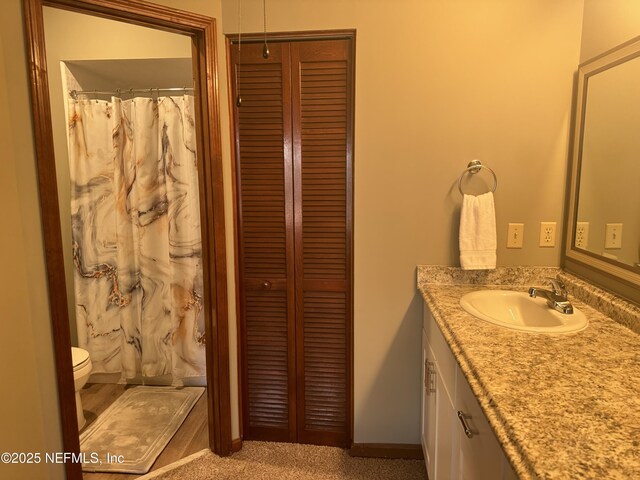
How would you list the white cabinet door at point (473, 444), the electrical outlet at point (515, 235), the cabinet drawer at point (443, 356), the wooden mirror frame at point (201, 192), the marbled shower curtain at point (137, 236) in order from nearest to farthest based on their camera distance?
the white cabinet door at point (473, 444)
the cabinet drawer at point (443, 356)
the wooden mirror frame at point (201, 192)
the electrical outlet at point (515, 235)
the marbled shower curtain at point (137, 236)

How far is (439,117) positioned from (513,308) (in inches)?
35.7

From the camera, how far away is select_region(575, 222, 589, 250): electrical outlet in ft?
5.32

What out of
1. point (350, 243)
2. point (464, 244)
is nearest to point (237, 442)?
point (350, 243)

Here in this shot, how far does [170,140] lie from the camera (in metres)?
2.43

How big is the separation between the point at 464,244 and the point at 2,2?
1955 mm

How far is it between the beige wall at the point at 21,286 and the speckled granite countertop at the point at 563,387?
1490 millimetres

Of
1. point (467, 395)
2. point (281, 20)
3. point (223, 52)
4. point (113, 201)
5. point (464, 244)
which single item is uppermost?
point (281, 20)

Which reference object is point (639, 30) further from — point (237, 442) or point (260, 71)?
point (237, 442)

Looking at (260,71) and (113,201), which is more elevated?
(260,71)

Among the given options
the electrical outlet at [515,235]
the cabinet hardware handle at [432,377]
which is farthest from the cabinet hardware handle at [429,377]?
the electrical outlet at [515,235]

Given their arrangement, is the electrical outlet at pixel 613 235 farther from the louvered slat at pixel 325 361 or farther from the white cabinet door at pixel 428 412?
the louvered slat at pixel 325 361

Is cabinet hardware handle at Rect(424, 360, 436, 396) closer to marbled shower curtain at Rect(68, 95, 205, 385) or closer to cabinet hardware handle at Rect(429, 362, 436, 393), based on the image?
cabinet hardware handle at Rect(429, 362, 436, 393)

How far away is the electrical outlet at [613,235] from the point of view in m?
1.43

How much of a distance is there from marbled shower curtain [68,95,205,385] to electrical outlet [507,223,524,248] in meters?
1.81
